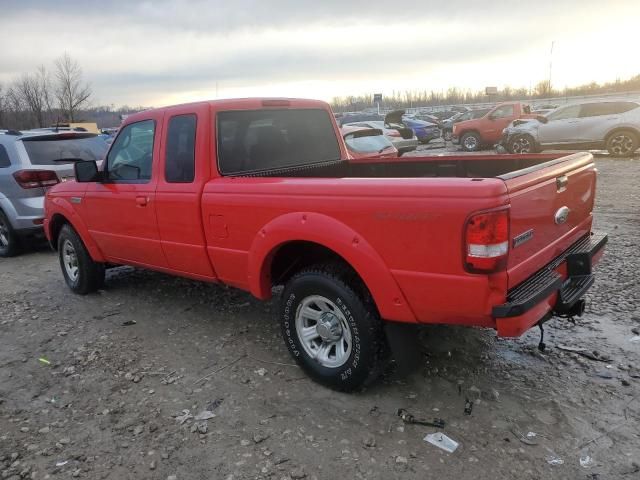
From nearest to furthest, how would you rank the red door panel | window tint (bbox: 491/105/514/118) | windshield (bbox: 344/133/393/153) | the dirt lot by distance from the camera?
the dirt lot
the red door panel
windshield (bbox: 344/133/393/153)
window tint (bbox: 491/105/514/118)

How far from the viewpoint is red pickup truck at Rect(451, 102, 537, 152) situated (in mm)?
20594

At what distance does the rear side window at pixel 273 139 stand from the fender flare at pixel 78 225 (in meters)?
2.15

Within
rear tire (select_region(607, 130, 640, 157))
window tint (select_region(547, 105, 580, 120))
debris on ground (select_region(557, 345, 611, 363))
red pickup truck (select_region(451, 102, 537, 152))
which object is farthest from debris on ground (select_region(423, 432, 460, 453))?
red pickup truck (select_region(451, 102, 537, 152))

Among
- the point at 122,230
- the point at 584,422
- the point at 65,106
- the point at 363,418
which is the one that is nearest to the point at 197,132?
the point at 122,230

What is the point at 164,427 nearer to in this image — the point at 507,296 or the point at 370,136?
the point at 507,296

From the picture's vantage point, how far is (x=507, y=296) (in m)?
2.66

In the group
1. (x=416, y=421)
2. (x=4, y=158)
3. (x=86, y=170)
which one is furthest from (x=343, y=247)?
(x=4, y=158)

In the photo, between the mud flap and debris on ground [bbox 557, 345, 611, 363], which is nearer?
the mud flap

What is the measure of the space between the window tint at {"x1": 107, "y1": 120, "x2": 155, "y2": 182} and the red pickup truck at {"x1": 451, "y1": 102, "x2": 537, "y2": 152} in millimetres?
18403

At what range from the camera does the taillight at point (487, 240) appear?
8.18ft

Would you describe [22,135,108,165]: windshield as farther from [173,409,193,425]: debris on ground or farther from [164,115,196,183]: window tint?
[173,409,193,425]: debris on ground

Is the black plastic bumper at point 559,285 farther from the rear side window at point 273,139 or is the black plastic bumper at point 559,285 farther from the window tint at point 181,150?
the window tint at point 181,150

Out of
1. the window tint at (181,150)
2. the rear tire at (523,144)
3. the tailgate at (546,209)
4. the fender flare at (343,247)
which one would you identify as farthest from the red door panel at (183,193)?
the rear tire at (523,144)

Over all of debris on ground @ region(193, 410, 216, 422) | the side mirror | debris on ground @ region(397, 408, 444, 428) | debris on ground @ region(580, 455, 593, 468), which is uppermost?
the side mirror
